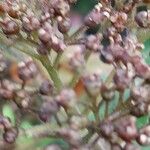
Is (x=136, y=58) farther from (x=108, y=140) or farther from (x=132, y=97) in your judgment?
(x=108, y=140)

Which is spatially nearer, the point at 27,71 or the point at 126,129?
the point at 126,129

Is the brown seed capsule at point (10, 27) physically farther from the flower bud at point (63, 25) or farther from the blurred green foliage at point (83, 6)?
the blurred green foliage at point (83, 6)

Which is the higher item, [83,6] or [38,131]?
[38,131]

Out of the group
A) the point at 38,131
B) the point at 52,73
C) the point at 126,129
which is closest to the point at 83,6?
the point at 52,73

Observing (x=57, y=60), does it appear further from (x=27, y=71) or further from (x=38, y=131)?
(x=38, y=131)

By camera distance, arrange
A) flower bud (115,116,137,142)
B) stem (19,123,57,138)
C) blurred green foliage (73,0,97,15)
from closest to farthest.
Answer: flower bud (115,116,137,142)
stem (19,123,57,138)
blurred green foliage (73,0,97,15)

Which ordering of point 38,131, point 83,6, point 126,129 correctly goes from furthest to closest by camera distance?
point 83,6
point 38,131
point 126,129

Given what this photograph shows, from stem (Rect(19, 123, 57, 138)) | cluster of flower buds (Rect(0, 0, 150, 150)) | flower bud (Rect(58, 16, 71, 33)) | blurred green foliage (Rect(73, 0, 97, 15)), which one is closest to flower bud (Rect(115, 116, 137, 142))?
cluster of flower buds (Rect(0, 0, 150, 150))

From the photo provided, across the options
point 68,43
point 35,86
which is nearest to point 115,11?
point 68,43

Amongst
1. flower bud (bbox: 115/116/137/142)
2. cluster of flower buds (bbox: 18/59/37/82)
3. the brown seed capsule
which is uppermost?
the brown seed capsule

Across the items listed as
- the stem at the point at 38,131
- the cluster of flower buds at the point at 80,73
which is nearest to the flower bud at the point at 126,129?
the cluster of flower buds at the point at 80,73

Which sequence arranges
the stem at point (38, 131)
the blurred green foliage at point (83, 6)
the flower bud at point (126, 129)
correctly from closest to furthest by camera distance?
1. the flower bud at point (126, 129)
2. the stem at point (38, 131)
3. the blurred green foliage at point (83, 6)

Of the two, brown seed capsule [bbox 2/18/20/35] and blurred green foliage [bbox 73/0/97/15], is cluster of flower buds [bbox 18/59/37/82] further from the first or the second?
blurred green foliage [bbox 73/0/97/15]
